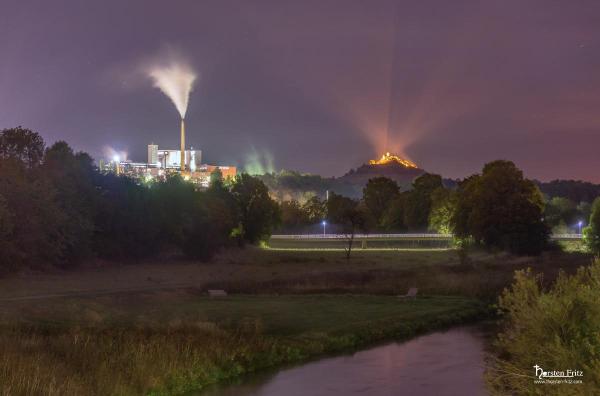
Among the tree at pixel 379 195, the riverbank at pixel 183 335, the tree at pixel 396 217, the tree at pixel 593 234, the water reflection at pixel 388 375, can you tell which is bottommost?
the water reflection at pixel 388 375

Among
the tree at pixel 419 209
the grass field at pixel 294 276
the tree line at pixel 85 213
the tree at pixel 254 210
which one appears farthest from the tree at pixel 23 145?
the tree at pixel 419 209

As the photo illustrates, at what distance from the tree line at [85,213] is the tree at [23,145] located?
10 cm

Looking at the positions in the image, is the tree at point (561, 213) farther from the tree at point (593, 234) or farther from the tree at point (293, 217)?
the tree at point (593, 234)

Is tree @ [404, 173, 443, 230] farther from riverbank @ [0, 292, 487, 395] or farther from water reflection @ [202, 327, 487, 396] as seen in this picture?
water reflection @ [202, 327, 487, 396]

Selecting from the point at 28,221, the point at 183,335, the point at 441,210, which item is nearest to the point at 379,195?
the point at 441,210

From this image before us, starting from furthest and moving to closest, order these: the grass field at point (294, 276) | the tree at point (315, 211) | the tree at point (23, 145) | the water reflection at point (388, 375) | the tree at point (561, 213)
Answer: the tree at point (315, 211), the tree at point (561, 213), the tree at point (23, 145), the grass field at point (294, 276), the water reflection at point (388, 375)

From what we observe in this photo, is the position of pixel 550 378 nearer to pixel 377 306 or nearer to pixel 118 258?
pixel 377 306

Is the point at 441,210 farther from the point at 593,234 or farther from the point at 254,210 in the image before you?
the point at 254,210

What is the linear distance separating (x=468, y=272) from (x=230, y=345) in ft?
125

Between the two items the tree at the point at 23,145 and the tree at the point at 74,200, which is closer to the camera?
the tree at the point at 74,200

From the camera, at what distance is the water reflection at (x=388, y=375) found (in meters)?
27.1

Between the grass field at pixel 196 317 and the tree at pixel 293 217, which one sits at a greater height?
the tree at pixel 293 217

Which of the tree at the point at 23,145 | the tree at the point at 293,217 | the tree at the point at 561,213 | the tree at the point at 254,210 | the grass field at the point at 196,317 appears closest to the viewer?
the grass field at the point at 196,317

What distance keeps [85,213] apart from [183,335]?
152ft
